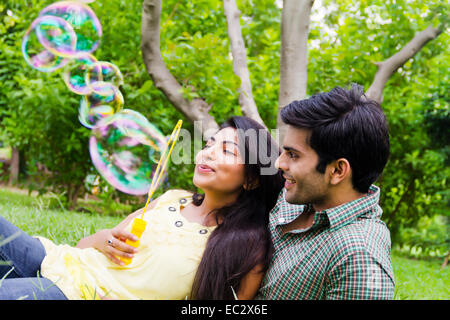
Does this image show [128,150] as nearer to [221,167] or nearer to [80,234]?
[80,234]

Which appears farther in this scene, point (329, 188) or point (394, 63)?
point (394, 63)

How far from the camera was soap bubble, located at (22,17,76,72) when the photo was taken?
2916 millimetres

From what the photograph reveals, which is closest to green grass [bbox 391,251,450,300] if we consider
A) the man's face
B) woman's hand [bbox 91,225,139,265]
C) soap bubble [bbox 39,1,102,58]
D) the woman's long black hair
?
the woman's long black hair

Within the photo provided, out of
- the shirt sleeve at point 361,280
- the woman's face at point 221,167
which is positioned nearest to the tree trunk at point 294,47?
the woman's face at point 221,167

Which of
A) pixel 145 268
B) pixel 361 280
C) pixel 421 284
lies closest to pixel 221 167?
pixel 145 268

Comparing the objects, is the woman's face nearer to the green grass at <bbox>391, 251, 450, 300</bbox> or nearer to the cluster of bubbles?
the cluster of bubbles

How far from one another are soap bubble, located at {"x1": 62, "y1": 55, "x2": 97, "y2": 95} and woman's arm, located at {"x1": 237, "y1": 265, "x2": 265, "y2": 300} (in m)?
1.78

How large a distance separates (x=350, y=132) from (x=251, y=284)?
640 millimetres

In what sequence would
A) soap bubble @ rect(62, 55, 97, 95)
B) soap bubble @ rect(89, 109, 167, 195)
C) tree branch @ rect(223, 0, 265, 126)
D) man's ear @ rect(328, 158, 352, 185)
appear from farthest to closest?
tree branch @ rect(223, 0, 265, 126)
soap bubble @ rect(62, 55, 97, 95)
soap bubble @ rect(89, 109, 167, 195)
man's ear @ rect(328, 158, 352, 185)

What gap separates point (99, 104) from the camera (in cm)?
283

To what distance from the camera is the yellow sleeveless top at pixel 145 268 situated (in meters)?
1.62

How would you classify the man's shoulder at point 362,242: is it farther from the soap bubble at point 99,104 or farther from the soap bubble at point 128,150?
the soap bubble at point 99,104

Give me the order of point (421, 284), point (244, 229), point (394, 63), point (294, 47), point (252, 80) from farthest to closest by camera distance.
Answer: point (252, 80), point (394, 63), point (421, 284), point (294, 47), point (244, 229)
